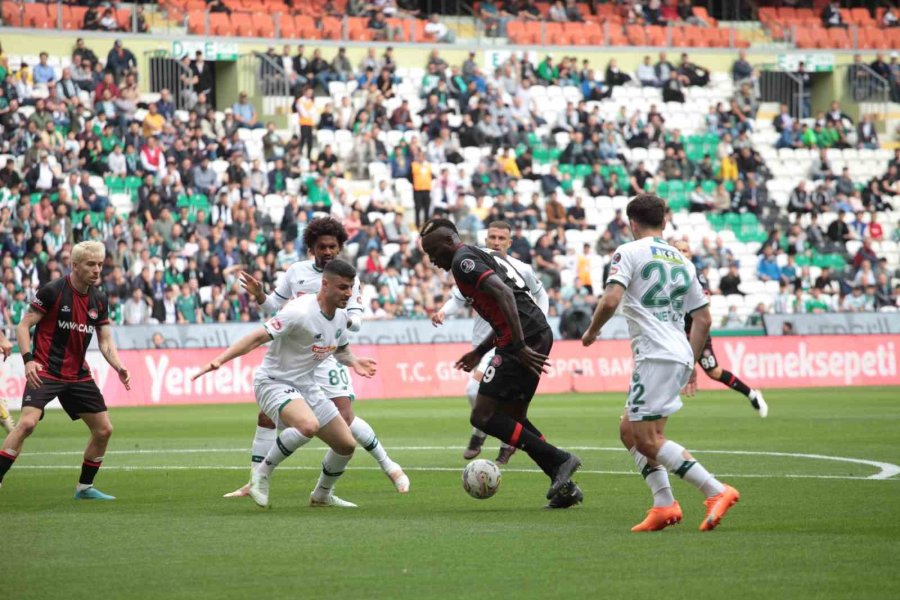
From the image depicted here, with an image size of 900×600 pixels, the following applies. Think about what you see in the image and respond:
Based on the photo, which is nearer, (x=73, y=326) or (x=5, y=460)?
(x=5, y=460)

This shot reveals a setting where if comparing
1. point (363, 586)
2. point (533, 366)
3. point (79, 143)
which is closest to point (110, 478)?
point (533, 366)

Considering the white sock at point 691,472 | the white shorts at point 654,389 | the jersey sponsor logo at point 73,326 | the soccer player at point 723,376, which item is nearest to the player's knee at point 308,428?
the jersey sponsor logo at point 73,326

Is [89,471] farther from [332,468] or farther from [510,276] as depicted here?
[510,276]

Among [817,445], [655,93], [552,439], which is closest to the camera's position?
[817,445]

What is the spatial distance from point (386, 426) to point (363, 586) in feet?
47.9

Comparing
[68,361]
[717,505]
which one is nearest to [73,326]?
[68,361]

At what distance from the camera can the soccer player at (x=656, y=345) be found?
32.7 ft

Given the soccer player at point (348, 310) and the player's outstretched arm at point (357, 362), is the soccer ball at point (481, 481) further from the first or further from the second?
the player's outstretched arm at point (357, 362)

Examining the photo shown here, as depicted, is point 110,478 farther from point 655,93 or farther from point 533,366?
point 655,93

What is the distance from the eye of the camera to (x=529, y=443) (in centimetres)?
1167

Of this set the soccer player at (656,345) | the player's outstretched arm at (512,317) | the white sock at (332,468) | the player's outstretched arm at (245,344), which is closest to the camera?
the soccer player at (656,345)

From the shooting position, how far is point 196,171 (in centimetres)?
3462

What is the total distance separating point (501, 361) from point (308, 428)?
160cm

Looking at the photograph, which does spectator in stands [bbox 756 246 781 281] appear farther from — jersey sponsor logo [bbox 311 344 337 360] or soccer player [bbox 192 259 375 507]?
jersey sponsor logo [bbox 311 344 337 360]
